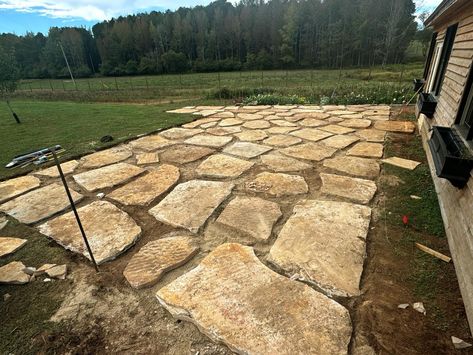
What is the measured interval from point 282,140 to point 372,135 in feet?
4.24

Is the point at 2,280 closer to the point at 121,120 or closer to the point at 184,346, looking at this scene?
the point at 184,346

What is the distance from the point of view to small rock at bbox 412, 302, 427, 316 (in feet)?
3.80

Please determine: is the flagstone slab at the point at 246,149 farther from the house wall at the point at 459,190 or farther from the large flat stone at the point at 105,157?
the house wall at the point at 459,190

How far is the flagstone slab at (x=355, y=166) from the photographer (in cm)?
245

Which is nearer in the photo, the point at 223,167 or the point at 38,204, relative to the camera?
the point at 38,204

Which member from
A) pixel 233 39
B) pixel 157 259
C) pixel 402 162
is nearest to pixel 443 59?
pixel 402 162

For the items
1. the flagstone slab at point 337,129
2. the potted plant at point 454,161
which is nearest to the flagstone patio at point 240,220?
the flagstone slab at point 337,129

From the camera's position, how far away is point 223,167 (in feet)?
8.80

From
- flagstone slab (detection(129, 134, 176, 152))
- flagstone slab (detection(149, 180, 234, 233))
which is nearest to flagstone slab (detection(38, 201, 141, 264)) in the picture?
flagstone slab (detection(149, 180, 234, 233))

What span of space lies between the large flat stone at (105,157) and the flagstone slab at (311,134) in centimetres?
235

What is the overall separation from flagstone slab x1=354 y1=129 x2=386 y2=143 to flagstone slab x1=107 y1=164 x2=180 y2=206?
258 cm

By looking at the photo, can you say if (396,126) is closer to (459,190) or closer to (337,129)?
(337,129)

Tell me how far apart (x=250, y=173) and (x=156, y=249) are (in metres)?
1.26

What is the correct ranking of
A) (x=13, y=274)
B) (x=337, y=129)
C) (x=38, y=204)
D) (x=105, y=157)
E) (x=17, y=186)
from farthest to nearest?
(x=337, y=129) < (x=105, y=157) < (x=17, y=186) < (x=38, y=204) < (x=13, y=274)
